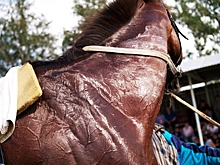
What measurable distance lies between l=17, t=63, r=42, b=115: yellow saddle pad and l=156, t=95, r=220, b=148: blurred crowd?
8.07 meters

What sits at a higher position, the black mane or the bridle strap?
the black mane

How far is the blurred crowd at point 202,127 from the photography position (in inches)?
392

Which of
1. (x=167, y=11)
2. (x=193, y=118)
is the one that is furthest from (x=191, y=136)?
(x=167, y=11)

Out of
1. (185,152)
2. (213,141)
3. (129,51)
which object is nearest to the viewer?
(129,51)

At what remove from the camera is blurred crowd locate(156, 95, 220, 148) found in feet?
32.6

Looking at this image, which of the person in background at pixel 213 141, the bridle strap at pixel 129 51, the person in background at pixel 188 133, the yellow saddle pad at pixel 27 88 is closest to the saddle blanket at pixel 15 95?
the yellow saddle pad at pixel 27 88

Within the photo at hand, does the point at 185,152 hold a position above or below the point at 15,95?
below

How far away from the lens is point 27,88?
224 cm

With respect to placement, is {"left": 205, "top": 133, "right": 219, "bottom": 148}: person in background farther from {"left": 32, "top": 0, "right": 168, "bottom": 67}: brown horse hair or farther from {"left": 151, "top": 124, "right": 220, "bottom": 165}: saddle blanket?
{"left": 32, "top": 0, "right": 168, "bottom": 67}: brown horse hair

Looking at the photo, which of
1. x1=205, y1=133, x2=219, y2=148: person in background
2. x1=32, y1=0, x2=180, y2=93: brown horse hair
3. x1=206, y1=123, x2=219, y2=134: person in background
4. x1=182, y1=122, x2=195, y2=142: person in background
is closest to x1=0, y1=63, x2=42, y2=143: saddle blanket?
x1=32, y1=0, x2=180, y2=93: brown horse hair

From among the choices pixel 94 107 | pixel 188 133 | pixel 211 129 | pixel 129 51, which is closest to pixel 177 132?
pixel 188 133

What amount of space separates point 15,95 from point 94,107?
1.45 feet

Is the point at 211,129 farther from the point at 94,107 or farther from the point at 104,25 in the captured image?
the point at 94,107

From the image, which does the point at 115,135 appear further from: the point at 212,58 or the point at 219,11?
the point at 219,11
